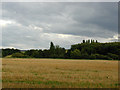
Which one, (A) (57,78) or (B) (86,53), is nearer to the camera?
(A) (57,78)

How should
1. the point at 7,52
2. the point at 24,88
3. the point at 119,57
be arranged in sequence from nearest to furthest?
the point at 24,88, the point at 119,57, the point at 7,52

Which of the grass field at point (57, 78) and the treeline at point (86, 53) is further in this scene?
the treeline at point (86, 53)

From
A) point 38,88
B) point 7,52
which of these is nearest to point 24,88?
point 38,88

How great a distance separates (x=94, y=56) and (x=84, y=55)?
296 inches

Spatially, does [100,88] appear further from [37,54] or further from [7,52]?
[7,52]

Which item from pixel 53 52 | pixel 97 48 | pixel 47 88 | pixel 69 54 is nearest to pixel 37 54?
pixel 53 52

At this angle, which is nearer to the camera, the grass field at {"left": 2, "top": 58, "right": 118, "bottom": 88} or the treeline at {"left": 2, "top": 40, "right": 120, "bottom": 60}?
the grass field at {"left": 2, "top": 58, "right": 118, "bottom": 88}

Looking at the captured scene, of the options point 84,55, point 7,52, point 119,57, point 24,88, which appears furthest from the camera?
point 7,52

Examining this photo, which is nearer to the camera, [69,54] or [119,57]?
[119,57]

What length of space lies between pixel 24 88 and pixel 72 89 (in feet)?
9.85

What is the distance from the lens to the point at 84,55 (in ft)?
346

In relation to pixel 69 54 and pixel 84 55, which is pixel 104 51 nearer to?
pixel 84 55

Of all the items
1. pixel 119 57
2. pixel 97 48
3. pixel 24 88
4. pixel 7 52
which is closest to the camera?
pixel 24 88

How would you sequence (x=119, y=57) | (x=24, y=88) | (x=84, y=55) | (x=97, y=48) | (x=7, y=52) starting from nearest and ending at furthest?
1. (x=24, y=88)
2. (x=119, y=57)
3. (x=84, y=55)
4. (x=97, y=48)
5. (x=7, y=52)
